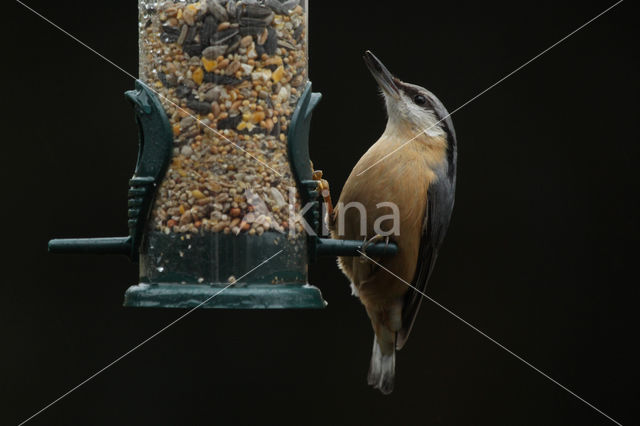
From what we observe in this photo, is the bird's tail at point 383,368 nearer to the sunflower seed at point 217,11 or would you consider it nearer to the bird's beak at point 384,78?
the bird's beak at point 384,78

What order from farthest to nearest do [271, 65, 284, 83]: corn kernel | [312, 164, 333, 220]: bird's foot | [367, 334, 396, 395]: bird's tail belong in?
[367, 334, 396, 395]: bird's tail < [312, 164, 333, 220]: bird's foot < [271, 65, 284, 83]: corn kernel

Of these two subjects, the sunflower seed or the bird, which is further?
the bird

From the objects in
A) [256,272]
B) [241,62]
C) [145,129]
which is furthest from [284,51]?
[256,272]

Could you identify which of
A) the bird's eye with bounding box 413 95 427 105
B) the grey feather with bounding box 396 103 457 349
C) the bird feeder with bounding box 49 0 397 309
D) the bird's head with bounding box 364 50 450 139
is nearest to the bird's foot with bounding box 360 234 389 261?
the grey feather with bounding box 396 103 457 349

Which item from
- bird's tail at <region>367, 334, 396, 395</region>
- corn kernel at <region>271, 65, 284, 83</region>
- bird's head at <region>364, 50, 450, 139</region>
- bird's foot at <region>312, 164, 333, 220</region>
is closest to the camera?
corn kernel at <region>271, 65, 284, 83</region>

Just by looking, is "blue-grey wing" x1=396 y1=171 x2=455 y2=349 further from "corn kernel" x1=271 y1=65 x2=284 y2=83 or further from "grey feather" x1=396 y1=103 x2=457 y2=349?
"corn kernel" x1=271 y1=65 x2=284 y2=83

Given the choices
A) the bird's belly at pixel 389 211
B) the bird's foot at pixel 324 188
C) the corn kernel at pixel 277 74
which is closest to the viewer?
the corn kernel at pixel 277 74

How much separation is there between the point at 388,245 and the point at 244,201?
0.78m

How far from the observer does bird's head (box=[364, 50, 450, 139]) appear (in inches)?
148

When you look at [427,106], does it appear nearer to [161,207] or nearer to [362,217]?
[362,217]

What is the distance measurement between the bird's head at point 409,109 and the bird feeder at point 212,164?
92 cm

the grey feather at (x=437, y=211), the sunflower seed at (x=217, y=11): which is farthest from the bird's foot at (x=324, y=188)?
the sunflower seed at (x=217, y=11)

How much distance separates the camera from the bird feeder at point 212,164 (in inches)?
111

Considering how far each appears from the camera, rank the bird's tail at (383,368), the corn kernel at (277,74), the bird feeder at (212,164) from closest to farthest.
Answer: the bird feeder at (212,164) → the corn kernel at (277,74) → the bird's tail at (383,368)
